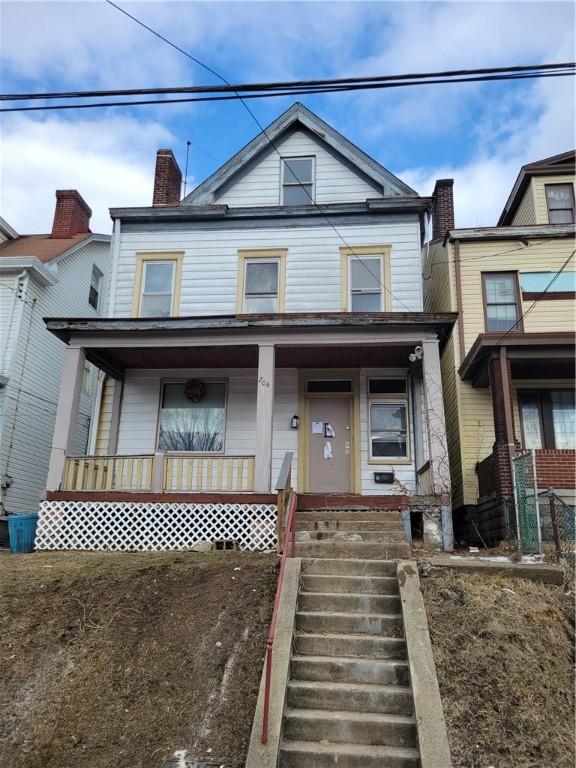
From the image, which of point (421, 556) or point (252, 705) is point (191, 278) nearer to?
point (421, 556)

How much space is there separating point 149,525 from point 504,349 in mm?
6882

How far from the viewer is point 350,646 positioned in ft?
19.2

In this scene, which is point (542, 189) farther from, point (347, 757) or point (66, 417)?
point (347, 757)

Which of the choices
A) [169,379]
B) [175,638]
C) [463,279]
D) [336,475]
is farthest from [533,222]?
[175,638]

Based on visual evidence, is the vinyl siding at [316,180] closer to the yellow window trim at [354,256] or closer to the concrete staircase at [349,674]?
the yellow window trim at [354,256]

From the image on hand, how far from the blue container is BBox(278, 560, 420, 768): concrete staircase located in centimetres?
548

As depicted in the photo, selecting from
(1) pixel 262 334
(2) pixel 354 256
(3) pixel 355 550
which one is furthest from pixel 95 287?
(3) pixel 355 550

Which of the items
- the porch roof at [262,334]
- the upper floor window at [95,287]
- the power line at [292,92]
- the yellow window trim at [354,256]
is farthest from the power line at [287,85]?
the upper floor window at [95,287]

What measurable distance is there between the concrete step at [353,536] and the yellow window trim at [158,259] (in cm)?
642

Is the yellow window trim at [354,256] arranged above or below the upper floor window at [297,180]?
below

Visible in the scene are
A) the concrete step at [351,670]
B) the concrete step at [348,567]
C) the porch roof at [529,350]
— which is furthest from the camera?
the porch roof at [529,350]

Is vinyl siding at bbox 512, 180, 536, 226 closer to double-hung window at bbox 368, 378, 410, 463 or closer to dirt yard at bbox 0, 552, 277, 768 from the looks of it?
double-hung window at bbox 368, 378, 410, 463

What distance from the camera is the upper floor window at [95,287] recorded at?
1859cm

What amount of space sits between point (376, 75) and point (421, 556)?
5.86 m
